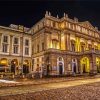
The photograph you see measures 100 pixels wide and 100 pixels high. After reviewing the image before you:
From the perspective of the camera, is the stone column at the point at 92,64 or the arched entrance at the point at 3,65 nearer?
the stone column at the point at 92,64

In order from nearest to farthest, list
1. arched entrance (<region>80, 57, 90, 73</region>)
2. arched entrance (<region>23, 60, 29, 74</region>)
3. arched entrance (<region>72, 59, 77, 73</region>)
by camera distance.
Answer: arched entrance (<region>72, 59, 77, 73</region>) → arched entrance (<region>23, 60, 29, 74</region>) → arched entrance (<region>80, 57, 90, 73</region>)

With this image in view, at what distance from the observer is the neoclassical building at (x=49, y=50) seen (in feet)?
128

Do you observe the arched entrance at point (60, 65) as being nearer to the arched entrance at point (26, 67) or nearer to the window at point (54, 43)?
the window at point (54, 43)

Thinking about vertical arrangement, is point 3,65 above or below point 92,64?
below

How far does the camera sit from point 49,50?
1459 inches

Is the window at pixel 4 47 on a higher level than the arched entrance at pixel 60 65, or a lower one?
higher

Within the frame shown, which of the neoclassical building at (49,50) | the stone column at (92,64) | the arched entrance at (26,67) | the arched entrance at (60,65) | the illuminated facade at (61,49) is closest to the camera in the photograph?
the illuminated facade at (61,49)

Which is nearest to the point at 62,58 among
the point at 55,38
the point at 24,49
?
the point at 55,38

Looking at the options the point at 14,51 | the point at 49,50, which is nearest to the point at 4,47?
the point at 14,51

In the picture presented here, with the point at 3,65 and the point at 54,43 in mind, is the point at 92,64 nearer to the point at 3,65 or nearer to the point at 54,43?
the point at 54,43

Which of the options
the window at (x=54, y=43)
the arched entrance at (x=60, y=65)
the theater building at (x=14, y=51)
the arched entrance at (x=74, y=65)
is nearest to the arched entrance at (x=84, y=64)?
the arched entrance at (x=74, y=65)

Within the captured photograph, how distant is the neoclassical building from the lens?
38969 millimetres

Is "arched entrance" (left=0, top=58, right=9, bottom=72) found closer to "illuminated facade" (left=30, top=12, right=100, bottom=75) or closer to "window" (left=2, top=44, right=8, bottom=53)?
"window" (left=2, top=44, right=8, bottom=53)

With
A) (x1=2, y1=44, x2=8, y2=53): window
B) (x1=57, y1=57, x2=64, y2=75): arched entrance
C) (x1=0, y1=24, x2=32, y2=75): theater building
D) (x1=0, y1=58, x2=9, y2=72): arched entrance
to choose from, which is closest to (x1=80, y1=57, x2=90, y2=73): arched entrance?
(x1=57, y1=57, x2=64, y2=75): arched entrance
